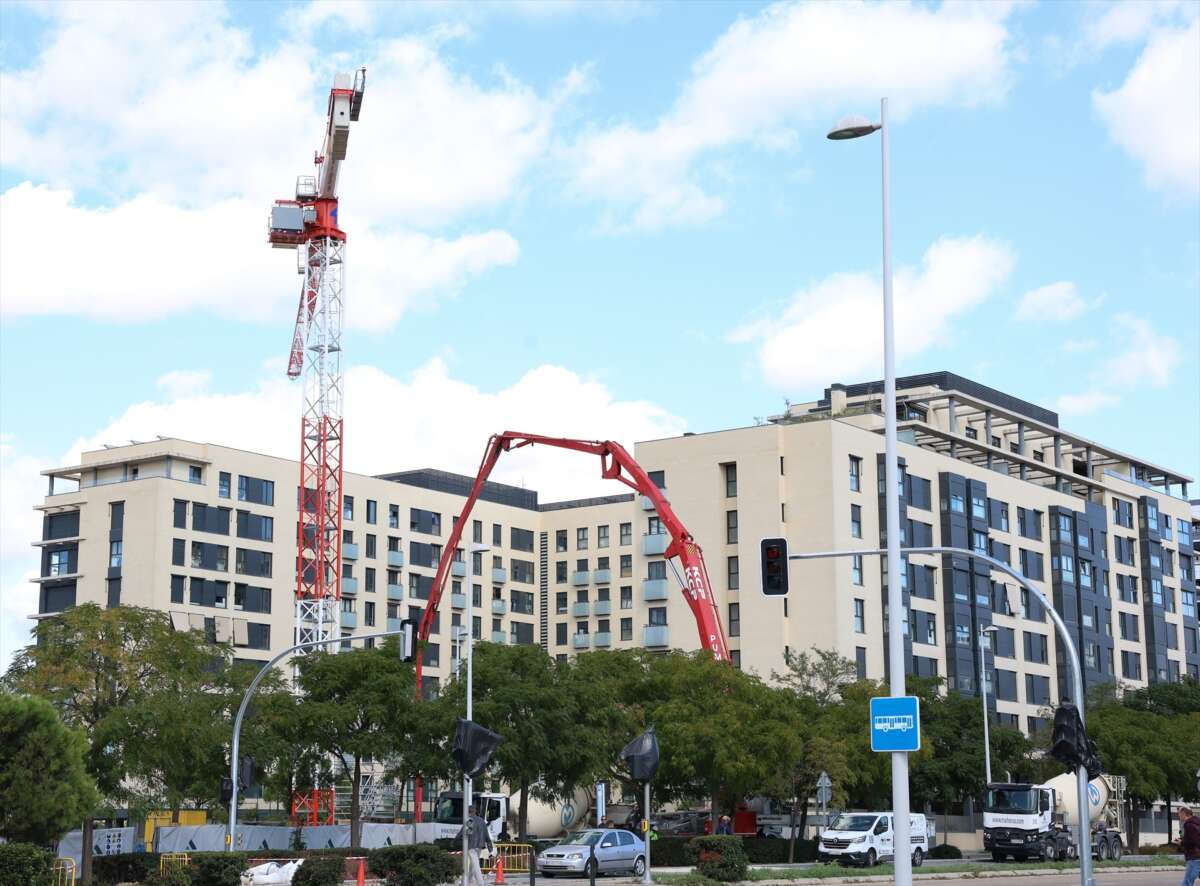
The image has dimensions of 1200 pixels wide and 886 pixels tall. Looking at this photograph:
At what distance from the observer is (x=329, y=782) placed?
190ft

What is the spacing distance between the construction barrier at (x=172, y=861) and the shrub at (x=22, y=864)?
20.7 feet

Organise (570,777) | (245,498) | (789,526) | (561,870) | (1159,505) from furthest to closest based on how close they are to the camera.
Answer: (1159,505)
(245,498)
(789,526)
(570,777)
(561,870)

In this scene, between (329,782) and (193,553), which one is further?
(193,553)

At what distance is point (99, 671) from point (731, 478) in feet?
171

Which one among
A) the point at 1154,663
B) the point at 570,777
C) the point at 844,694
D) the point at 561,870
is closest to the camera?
the point at 561,870

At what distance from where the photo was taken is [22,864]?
31016 millimetres

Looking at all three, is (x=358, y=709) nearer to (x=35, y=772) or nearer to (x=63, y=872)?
(x=63, y=872)

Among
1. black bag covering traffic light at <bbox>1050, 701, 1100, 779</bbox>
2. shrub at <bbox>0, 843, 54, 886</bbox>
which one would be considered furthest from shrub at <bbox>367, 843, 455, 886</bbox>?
black bag covering traffic light at <bbox>1050, 701, 1100, 779</bbox>

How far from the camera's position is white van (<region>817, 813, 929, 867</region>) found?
55906 millimetres

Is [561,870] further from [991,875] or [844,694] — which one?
[844,694]

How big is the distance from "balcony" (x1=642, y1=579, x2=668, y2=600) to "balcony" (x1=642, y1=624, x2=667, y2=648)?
177 cm

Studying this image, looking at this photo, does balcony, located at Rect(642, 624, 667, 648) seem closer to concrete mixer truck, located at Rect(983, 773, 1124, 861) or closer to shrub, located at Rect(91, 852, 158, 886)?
concrete mixer truck, located at Rect(983, 773, 1124, 861)

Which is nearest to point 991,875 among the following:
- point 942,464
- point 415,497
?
point 942,464

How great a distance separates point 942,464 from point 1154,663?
92.5 ft
